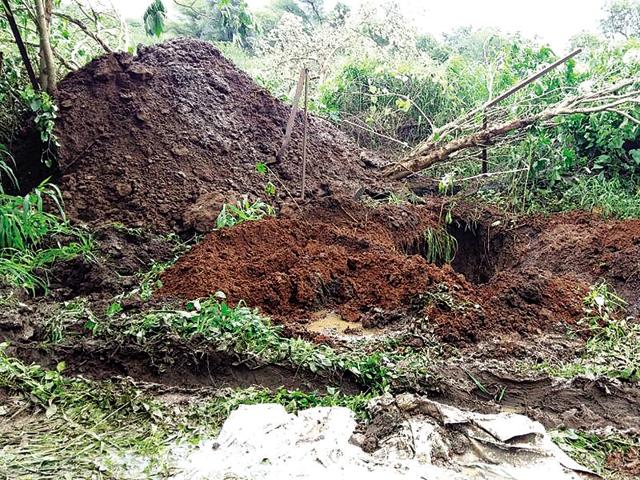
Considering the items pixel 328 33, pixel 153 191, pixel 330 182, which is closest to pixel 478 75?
pixel 330 182

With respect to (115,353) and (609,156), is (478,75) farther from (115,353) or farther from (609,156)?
(115,353)

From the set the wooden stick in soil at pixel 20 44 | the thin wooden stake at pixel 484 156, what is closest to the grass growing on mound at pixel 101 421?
the wooden stick in soil at pixel 20 44

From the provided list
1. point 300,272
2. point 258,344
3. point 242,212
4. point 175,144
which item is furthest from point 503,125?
point 258,344

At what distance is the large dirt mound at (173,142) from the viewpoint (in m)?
4.73

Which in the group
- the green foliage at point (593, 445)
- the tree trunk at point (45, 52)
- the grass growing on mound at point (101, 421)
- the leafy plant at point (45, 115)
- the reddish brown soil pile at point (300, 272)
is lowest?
the green foliage at point (593, 445)

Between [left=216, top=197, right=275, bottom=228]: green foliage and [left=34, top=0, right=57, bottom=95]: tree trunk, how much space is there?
2.05 meters

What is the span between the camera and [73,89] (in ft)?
17.2

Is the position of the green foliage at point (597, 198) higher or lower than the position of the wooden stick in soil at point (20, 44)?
lower

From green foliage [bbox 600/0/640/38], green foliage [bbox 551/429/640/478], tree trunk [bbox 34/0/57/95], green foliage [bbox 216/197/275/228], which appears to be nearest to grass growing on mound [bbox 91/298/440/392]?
green foliage [bbox 551/429/640/478]

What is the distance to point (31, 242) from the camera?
12.8ft

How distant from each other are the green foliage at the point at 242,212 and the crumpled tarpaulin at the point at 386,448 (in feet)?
8.09

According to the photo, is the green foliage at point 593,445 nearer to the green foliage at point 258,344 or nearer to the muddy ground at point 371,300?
the muddy ground at point 371,300

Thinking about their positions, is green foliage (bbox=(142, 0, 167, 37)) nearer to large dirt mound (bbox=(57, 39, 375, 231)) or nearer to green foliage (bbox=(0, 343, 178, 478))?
large dirt mound (bbox=(57, 39, 375, 231))

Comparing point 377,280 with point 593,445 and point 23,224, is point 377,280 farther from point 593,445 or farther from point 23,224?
point 23,224
